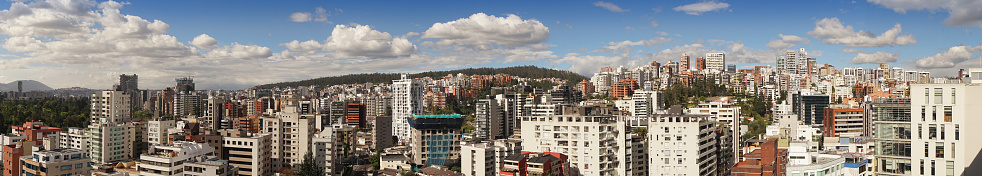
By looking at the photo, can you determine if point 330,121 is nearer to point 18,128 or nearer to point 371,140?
point 371,140

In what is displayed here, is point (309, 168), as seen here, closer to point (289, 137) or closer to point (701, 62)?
point (289, 137)

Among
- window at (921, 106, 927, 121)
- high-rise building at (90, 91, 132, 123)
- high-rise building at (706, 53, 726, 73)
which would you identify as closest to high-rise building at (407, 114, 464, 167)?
high-rise building at (90, 91, 132, 123)

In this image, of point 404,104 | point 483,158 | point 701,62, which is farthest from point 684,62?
point 483,158

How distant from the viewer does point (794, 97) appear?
2111 inches

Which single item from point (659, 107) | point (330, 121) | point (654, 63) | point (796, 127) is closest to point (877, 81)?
point (654, 63)

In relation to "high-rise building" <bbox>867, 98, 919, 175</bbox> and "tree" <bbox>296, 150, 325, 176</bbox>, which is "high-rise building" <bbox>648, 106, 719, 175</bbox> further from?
"tree" <bbox>296, 150, 325, 176</bbox>

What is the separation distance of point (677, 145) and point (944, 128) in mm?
10876

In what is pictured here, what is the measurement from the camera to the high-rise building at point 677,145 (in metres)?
24.2

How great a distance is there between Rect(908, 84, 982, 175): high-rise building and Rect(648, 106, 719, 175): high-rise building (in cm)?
994

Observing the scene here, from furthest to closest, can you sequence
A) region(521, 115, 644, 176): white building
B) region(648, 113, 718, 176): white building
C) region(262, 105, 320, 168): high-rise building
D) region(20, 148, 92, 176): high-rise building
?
region(262, 105, 320, 168): high-rise building → region(521, 115, 644, 176): white building → region(648, 113, 718, 176): white building → region(20, 148, 92, 176): high-rise building

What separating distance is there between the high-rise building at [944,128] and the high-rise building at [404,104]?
149ft

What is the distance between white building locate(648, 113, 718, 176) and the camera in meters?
24.2

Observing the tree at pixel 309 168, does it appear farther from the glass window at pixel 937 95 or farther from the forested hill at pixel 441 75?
the forested hill at pixel 441 75

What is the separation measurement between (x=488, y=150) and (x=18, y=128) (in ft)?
96.7
